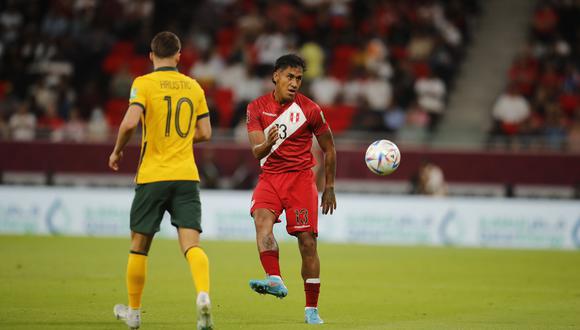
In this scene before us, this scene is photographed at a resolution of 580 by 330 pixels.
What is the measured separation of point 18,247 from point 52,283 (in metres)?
5.59

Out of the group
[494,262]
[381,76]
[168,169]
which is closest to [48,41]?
[381,76]

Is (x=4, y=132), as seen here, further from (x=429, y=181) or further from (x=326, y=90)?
(x=429, y=181)

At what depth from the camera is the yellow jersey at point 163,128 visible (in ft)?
27.6

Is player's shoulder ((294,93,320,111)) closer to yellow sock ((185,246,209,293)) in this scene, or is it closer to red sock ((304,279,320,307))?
red sock ((304,279,320,307))

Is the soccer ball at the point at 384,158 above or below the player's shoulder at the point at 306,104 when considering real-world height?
below

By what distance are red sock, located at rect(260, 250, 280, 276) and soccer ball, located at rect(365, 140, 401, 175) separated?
1979 mm

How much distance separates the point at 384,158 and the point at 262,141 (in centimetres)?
181

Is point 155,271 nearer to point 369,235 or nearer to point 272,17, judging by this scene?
point 369,235

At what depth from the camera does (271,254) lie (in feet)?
31.3

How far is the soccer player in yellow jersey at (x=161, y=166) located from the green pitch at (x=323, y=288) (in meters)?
0.97

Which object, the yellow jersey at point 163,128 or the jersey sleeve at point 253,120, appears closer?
the yellow jersey at point 163,128

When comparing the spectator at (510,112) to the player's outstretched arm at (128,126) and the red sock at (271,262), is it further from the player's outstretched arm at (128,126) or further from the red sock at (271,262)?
the player's outstretched arm at (128,126)

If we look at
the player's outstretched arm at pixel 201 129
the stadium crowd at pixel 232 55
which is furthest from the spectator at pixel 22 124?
the player's outstretched arm at pixel 201 129

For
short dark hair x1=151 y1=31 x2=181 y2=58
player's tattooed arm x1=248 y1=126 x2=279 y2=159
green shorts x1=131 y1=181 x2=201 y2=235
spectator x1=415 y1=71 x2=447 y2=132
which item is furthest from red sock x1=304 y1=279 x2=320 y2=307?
spectator x1=415 y1=71 x2=447 y2=132
